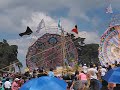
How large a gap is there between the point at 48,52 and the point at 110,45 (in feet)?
26.0

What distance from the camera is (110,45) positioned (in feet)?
136

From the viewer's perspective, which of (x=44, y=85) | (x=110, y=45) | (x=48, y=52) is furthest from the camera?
(x=48, y=52)

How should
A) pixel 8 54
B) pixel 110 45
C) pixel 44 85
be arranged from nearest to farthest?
pixel 44 85
pixel 110 45
pixel 8 54

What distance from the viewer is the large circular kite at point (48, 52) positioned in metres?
44.3

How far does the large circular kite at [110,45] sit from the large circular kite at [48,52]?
12.1ft

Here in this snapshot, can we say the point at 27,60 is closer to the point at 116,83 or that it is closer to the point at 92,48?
the point at 116,83

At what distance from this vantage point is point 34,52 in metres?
45.4

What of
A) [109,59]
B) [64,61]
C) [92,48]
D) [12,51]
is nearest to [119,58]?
[109,59]

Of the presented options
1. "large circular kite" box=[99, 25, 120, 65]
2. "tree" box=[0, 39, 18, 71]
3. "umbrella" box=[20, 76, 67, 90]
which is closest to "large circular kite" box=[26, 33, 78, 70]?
"large circular kite" box=[99, 25, 120, 65]

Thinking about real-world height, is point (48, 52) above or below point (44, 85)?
above

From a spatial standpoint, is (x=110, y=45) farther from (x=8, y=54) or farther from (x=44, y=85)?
(x=8, y=54)

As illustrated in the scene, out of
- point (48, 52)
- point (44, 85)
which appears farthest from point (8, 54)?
point (44, 85)

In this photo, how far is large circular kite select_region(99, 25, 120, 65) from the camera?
40969mm

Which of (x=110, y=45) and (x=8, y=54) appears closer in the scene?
(x=110, y=45)
